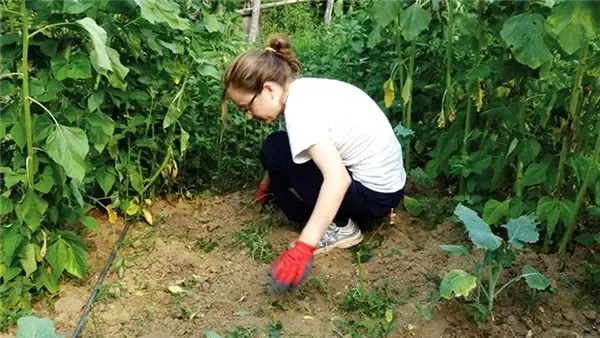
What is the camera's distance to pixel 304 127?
2809 millimetres

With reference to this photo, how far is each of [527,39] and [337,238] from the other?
1153mm

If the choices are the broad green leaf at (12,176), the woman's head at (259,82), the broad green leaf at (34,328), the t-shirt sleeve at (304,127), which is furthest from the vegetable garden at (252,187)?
the broad green leaf at (34,328)

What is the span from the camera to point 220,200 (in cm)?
371

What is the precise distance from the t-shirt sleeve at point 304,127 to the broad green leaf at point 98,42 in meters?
0.74

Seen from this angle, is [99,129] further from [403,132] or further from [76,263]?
[403,132]

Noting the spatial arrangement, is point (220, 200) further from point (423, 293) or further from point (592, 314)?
point (592, 314)

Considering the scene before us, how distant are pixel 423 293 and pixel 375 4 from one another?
3.66ft

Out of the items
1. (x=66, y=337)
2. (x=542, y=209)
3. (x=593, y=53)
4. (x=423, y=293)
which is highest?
(x=593, y=53)

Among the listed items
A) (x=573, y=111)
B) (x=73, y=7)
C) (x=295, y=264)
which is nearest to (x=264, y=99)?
(x=295, y=264)

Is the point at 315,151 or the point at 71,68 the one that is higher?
the point at 71,68

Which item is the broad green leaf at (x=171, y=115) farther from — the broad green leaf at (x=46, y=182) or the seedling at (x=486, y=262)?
the seedling at (x=486, y=262)

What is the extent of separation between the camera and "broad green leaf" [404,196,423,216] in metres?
3.41

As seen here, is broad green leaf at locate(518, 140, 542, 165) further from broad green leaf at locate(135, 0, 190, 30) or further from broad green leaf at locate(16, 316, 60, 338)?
broad green leaf at locate(16, 316, 60, 338)

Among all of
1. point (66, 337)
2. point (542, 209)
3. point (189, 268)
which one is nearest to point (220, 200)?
point (189, 268)
